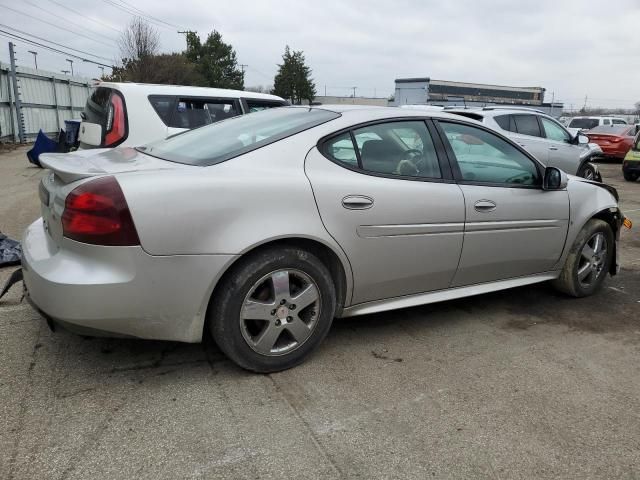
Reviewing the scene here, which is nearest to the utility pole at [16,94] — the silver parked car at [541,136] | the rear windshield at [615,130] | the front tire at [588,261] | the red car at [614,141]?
the silver parked car at [541,136]

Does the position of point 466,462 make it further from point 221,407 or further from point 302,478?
point 221,407

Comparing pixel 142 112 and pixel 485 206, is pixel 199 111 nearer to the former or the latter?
pixel 142 112

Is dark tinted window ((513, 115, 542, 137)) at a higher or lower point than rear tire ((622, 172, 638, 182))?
higher

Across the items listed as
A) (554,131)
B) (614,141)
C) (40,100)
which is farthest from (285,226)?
(40,100)

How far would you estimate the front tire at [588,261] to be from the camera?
4.27 metres

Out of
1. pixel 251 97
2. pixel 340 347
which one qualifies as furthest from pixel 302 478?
pixel 251 97

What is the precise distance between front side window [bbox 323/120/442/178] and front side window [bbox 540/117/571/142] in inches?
296

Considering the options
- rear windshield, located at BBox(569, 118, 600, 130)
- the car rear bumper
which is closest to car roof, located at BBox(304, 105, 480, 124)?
the car rear bumper

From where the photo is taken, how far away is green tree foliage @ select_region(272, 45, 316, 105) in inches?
2448

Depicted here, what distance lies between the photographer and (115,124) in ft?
19.0

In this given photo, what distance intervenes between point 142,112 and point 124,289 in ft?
13.0

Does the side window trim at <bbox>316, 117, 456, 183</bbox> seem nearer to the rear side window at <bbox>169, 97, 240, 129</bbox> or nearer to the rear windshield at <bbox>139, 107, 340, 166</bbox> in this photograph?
the rear windshield at <bbox>139, 107, 340, 166</bbox>

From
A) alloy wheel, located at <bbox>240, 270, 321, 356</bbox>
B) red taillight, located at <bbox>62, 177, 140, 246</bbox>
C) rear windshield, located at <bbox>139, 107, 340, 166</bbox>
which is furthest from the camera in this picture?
rear windshield, located at <bbox>139, 107, 340, 166</bbox>

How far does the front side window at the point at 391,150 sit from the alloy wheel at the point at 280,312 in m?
0.77
